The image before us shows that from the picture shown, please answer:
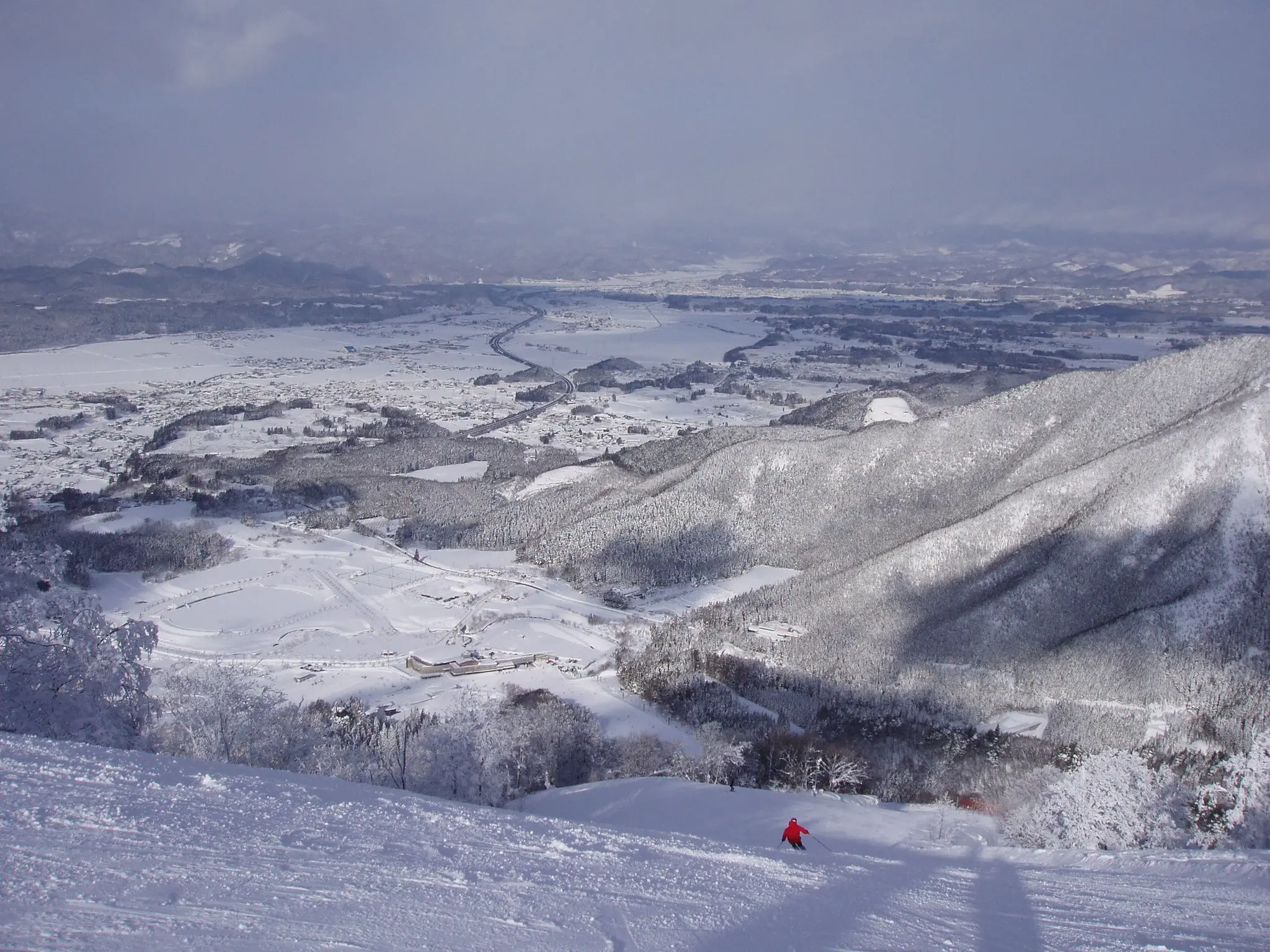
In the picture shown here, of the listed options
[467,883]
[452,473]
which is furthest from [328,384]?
[467,883]

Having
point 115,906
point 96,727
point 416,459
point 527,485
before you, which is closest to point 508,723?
point 96,727

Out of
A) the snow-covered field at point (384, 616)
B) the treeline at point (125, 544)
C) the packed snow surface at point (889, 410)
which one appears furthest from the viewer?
the packed snow surface at point (889, 410)

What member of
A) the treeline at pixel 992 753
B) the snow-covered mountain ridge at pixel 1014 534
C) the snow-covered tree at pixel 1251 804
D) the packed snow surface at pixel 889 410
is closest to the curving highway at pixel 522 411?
the snow-covered mountain ridge at pixel 1014 534

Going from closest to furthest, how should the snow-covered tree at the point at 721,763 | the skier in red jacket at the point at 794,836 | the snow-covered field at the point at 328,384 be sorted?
the skier in red jacket at the point at 794,836 → the snow-covered tree at the point at 721,763 → the snow-covered field at the point at 328,384

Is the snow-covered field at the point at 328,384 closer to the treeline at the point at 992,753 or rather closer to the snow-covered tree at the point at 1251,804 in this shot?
the treeline at the point at 992,753

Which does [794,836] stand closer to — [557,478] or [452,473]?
[557,478]

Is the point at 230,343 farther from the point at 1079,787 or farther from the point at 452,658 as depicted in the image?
the point at 1079,787
